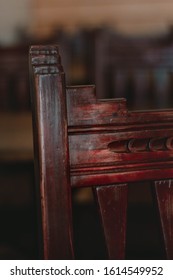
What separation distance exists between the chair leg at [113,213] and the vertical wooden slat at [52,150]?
42mm

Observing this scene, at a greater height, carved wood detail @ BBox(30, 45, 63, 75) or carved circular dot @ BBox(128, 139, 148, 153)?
carved wood detail @ BBox(30, 45, 63, 75)

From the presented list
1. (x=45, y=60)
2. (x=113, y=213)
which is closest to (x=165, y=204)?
(x=113, y=213)

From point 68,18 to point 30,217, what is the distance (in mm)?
2002

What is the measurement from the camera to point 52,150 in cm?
61

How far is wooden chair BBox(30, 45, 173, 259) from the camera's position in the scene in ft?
1.96

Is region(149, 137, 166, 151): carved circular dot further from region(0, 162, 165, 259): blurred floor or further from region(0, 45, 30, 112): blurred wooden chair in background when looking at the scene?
region(0, 45, 30, 112): blurred wooden chair in background

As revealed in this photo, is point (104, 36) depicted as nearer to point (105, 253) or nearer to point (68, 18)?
point (105, 253)

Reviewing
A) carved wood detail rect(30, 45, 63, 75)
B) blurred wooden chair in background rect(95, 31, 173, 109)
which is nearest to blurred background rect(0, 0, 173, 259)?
blurred wooden chair in background rect(95, 31, 173, 109)

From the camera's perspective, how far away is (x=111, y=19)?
3.60m

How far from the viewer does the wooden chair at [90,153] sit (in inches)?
23.5

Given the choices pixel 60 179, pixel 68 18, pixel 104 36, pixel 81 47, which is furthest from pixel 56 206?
pixel 68 18

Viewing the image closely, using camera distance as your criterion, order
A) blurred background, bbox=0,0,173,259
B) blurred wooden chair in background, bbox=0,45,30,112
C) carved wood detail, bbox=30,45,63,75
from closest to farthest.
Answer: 1. carved wood detail, bbox=30,45,63,75
2. blurred background, bbox=0,0,173,259
3. blurred wooden chair in background, bbox=0,45,30,112

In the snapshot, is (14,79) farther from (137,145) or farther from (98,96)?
(137,145)

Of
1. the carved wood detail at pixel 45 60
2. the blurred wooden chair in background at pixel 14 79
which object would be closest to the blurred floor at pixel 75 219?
the blurred wooden chair in background at pixel 14 79
